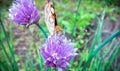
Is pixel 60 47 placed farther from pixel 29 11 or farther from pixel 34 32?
pixel 34 32

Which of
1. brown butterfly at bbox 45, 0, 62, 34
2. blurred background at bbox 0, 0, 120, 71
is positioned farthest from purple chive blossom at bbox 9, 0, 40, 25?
blurred background at bbox 0, 0, 120, 71

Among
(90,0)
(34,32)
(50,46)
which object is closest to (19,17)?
(50,46)

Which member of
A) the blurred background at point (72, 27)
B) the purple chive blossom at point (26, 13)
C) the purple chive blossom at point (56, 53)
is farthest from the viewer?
the blurred background at point (72, 27)

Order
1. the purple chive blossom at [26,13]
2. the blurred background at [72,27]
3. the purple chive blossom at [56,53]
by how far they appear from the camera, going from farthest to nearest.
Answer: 1. the blurred background at [72,27]
2. the purple chive blossom at [26,13]
3. the purple chive blossom at [56,53]

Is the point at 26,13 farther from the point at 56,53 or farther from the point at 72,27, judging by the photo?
the point at 72,27

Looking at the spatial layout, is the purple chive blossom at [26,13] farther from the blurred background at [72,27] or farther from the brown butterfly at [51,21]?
the blurred background at [72,27]

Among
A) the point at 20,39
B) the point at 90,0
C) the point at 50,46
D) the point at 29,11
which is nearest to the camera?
the point at 50,46

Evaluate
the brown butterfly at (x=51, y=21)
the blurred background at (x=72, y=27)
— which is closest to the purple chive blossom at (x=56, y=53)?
the brown butterfly at (x=51, y=21)

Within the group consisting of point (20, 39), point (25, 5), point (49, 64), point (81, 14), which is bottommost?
point (20, 39)
